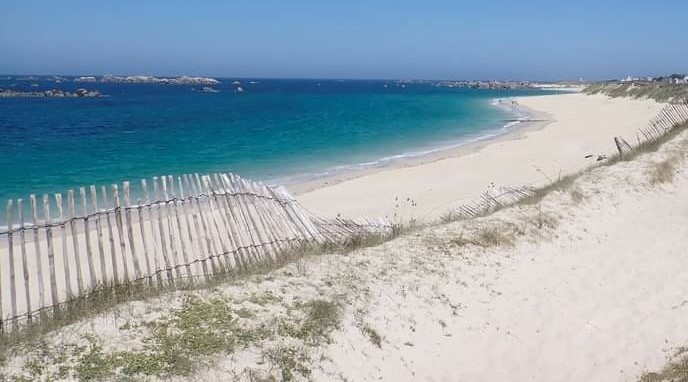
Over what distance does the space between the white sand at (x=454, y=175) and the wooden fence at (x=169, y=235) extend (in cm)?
380

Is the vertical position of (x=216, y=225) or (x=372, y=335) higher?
(x=216, y=225)

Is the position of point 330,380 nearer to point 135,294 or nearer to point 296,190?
point 135,294

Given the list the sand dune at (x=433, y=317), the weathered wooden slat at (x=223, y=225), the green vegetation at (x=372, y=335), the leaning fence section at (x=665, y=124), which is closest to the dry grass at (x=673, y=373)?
the sand dune at (x=433, y=317)

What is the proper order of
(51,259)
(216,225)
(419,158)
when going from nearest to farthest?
1. (51,259)
2. (216,225)
3. (419,158)

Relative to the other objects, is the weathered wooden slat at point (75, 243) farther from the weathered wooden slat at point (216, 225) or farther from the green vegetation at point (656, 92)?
the green vegetation at point (656, 92)

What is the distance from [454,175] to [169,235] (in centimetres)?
1339

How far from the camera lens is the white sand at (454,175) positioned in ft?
46.3

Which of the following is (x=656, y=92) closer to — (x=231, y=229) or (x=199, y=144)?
(x=199, y=144)

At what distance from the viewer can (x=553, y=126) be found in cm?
3388

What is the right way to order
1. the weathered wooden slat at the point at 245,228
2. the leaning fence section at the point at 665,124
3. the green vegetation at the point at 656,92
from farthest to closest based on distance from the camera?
the green vegetation at the point at 656,92, the leaning fence section at the point at 665,124, the weathered wooden slat at the point at 245,228

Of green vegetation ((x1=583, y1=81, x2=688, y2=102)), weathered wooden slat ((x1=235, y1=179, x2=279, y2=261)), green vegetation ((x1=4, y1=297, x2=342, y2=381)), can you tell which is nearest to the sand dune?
green vegetation ((x1=4, y1=297, x2=342, y2=381))

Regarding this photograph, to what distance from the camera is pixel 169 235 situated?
19.7ft

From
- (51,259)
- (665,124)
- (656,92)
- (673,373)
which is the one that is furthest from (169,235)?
(656,92)

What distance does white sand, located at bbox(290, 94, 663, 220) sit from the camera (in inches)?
556
